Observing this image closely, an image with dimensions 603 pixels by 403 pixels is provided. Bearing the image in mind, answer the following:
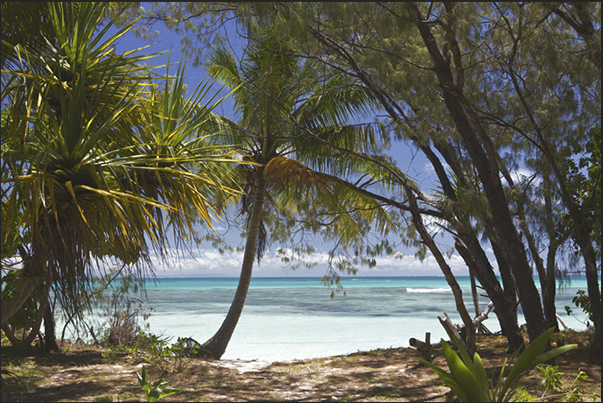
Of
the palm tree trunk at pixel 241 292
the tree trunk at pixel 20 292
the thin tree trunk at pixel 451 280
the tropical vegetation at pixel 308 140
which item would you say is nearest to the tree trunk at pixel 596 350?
the tropical vegetation at pixel 308 140

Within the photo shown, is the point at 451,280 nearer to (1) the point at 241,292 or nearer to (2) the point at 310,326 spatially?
(1) the point at 241,292

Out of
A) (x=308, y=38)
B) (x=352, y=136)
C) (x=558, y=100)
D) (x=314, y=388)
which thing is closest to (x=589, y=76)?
(x=558, y=100)

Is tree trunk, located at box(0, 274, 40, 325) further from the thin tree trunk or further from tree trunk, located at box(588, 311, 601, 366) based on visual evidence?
tree trunk, located at box(588, 311, 601, 366)

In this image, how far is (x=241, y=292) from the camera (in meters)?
7.44

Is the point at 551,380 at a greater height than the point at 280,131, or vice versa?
the point at 280,131

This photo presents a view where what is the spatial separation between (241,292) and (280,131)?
2525 mm

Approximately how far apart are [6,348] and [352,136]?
5958 mm

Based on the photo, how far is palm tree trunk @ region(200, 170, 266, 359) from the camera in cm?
720

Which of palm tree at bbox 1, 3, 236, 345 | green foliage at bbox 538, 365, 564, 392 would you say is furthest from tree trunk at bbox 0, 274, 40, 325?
green foliage at bbox 538, 365, 564, 392

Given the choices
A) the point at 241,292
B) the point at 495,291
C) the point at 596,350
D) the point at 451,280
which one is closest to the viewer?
the point at 451,280

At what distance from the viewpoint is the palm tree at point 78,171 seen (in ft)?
10.7

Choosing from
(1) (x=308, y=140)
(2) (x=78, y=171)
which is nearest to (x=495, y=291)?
(1) (x=308, y=140)

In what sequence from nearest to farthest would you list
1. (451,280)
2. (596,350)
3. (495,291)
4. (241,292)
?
(451,280) → (596,350) → (495,291) → (241,292)

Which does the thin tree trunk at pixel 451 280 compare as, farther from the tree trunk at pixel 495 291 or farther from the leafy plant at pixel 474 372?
the leafy plant at pixel 474 372
